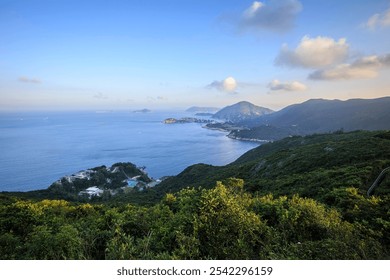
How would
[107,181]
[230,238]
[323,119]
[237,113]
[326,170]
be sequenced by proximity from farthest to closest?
[237,113]
[323,119]
[107,181]
[326,170]
[230,238]

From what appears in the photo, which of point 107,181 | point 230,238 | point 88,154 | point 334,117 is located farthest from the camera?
point 334,117

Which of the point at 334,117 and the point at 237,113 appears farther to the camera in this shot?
the point at 237,113

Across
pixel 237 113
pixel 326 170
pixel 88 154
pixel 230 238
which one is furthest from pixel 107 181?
pixel 237 113

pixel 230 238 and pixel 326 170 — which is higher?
pixel 230 238

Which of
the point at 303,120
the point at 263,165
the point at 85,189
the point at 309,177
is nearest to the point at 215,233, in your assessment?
the point at 309,177

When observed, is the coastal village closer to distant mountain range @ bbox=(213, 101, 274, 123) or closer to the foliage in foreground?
the foliage in foreground

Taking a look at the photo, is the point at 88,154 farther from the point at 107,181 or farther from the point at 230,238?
the point at 230,238

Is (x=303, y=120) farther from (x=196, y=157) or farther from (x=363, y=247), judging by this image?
(x=363, y=247)

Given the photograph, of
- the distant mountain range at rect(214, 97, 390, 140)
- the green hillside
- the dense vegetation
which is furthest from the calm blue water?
the dense vegetation
